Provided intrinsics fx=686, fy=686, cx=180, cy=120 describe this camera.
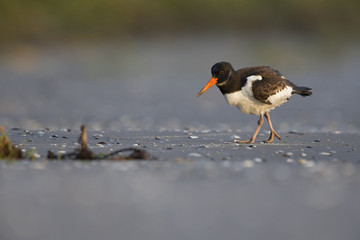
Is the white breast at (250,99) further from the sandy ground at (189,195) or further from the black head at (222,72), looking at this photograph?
the sandy ground at (189,195)

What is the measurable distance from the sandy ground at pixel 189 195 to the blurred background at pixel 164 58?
→ 13.8 feet

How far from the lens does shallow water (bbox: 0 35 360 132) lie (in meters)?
13.0

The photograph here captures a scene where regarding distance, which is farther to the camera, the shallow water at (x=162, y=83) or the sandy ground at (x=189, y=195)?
the shallow water at (x=162, y=83)

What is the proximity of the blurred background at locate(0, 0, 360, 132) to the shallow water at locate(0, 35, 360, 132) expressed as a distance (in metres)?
0.04

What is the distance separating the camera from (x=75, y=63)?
950 inches

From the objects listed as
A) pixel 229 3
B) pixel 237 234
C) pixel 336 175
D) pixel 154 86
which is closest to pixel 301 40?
pixel 229 3

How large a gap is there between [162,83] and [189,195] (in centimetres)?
1498

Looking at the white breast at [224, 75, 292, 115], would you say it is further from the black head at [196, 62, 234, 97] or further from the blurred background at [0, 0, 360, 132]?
the blurred background at [0, 0, 360, 132]

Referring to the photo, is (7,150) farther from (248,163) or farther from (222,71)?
(222,71)

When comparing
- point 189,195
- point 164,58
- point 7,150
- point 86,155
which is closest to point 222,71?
point 86,155

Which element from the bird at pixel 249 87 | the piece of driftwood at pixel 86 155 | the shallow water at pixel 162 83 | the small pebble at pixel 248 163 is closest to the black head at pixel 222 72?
the bird at pixel 249 87

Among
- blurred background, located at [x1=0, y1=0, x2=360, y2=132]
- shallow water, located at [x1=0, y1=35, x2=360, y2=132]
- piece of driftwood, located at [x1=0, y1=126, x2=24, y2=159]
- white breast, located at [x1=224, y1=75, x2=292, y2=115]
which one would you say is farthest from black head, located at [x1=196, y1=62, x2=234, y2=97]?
piece of driftwood, located at [x1=0, y1=126, x2=24, y2=159]

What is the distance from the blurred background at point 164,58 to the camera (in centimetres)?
1380

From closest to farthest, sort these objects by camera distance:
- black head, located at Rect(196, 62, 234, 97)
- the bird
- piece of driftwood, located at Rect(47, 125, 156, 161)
Result: piece of driftwood, located at Rect(47, 125, 156, 161), the bird, black head, located at Rect(196, 62, 234, 97)
